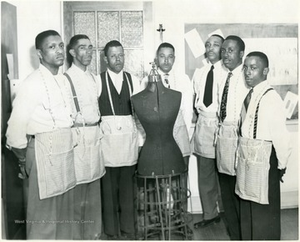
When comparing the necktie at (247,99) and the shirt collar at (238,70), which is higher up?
the shirt collar at (238,70)

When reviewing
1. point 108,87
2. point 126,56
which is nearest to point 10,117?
point 108,87

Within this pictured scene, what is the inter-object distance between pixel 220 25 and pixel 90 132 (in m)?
1.17

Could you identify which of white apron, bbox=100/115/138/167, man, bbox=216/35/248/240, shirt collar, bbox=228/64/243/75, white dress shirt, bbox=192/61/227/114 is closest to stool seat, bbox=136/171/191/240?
white apron, bbox=100/115/138/167

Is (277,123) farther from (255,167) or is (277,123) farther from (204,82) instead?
(204,82)

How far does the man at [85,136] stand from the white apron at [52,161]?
16 centimetres

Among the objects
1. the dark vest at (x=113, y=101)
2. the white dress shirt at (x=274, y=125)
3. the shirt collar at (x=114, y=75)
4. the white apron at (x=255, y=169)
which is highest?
the shirt collar at (x=114, y=75)

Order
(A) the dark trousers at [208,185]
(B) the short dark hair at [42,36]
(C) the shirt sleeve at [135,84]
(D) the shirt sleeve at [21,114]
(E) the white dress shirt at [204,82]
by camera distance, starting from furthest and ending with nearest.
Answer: (A) the dark trousers at [208,185], (E) the white dress shirt at [204,82], (C) the shirt sleeve at [135,84], (B) the short dark hair at [42,36], (D) the shirt sleeve at [21,114]

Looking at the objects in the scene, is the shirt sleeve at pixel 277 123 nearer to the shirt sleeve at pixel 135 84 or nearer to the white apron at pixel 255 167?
the white apron at pixel 255 167

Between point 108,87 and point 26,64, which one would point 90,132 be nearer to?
point 108,87

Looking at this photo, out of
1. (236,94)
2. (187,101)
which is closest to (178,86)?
(187,101)

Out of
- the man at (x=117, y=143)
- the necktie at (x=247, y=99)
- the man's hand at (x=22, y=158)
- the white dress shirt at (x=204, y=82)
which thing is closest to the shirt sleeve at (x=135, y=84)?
the man at (x=117, y=143)

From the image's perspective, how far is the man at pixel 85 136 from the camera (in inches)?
94.0

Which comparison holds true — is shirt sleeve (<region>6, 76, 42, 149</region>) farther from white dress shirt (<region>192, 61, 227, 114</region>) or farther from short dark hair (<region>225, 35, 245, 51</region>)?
short dark hair (<region>225, 35, 245, 51</region>)

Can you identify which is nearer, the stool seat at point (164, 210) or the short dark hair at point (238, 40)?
the stool seat at point (164, 210)
